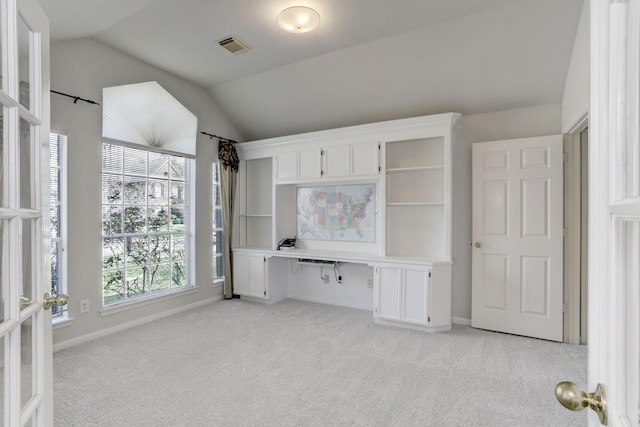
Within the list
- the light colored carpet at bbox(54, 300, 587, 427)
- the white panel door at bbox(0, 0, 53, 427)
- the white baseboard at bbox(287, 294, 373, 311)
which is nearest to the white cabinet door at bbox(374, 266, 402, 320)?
the light colored carpet at bbox(54, 300, 587, 427)

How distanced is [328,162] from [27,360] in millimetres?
3527

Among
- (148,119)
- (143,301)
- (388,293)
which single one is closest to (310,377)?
(388,293)

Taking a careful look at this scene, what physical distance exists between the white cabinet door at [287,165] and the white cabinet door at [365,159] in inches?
32.4

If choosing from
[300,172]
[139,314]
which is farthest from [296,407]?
[300,172]

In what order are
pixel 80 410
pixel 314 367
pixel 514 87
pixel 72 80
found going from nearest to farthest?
1. pixel 80 410
2. pixel 314 367
3. pixel 72 80
4. pixel 514 87

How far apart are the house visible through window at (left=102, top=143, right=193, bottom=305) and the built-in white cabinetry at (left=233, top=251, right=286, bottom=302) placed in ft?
2.37

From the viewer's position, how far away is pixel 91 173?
10.6ft

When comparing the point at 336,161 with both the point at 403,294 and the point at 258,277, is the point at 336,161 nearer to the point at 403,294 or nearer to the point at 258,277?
the point at 403,294

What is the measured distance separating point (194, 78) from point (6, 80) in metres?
3.63

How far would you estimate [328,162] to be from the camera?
4137mm

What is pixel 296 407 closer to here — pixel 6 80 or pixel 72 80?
pixel 6 80

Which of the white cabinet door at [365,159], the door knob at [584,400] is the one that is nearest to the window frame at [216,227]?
the white cabinet door at [365,159]

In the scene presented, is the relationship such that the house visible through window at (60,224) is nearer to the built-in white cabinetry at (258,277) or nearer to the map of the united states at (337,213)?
the built-in white cabinetry at (258,277)

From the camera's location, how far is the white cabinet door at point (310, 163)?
4199 millimetres
